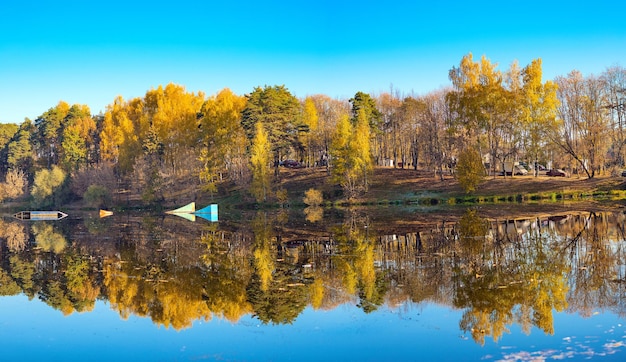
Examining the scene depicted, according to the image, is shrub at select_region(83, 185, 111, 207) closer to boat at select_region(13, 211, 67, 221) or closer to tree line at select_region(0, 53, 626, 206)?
tree line at select_region(0, 53, 626, 206)

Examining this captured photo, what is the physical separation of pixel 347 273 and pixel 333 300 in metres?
3.02

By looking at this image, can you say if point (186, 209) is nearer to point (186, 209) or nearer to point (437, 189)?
point (186, 209)

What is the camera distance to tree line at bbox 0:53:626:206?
5503cm

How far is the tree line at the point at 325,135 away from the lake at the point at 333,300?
1325 inches

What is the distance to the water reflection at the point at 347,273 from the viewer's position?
1170cm

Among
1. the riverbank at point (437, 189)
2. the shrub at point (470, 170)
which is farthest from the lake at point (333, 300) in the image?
the riverbank at point (437, 189)

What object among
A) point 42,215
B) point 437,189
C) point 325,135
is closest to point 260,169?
point 325,135

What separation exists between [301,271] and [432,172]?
49.7 metres

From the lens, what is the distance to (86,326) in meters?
11.5

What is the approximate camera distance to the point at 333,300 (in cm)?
1267

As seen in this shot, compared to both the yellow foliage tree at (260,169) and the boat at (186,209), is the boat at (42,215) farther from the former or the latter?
the yellow foliage tree at (260,169)

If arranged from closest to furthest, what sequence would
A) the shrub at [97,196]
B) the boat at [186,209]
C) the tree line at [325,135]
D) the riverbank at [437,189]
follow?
the riverbank at [437,189] < the tree line at [325,135] < the boat at [186,209] < the shrub at [97,196]

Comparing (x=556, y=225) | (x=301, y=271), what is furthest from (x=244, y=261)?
(x=556, y=225)

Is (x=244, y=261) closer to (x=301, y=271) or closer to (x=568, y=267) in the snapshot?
(x=301, y=271)
